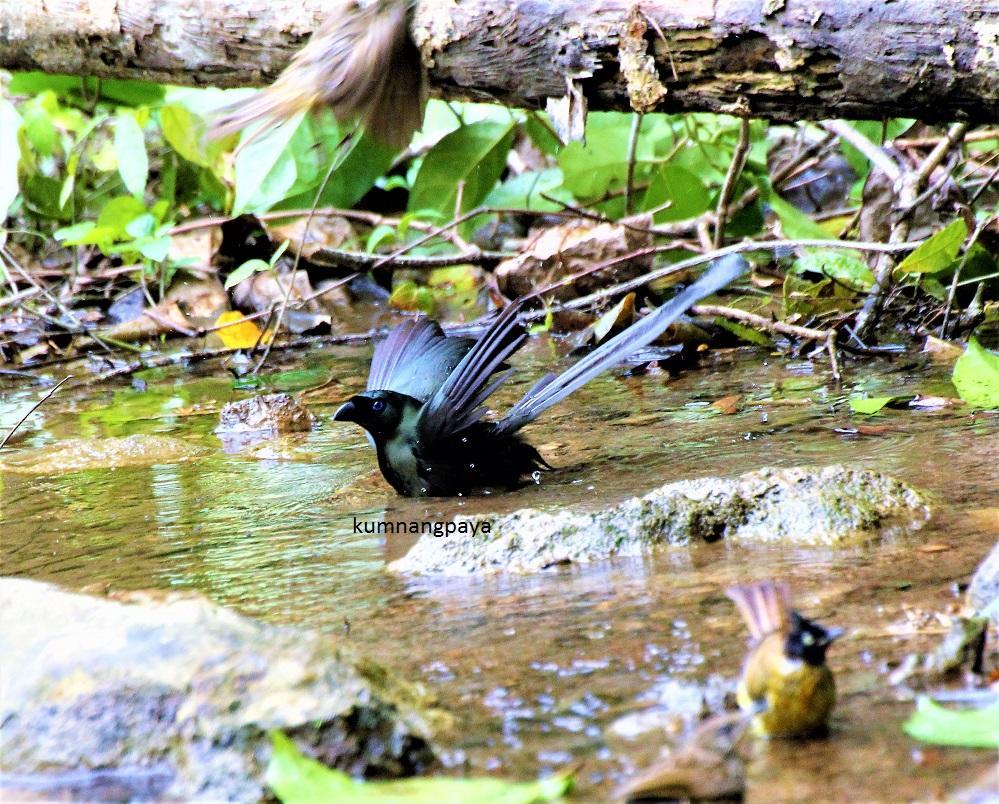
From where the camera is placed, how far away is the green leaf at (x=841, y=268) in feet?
13.4

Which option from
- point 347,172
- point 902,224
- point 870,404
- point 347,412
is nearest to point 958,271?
point 902,224

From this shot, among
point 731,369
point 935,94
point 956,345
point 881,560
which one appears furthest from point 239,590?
point 956,345

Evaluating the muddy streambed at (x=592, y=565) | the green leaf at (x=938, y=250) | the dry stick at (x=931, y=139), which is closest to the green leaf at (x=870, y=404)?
the muddy streambed at (x=592, y=565)

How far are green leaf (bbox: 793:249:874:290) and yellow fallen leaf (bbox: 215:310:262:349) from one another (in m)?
2.35

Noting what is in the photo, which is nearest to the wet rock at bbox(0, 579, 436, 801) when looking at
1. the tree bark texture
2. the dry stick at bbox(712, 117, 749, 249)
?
the tree bark texture

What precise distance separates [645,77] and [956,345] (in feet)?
4.95

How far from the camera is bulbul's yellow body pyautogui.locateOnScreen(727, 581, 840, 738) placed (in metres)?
1.48

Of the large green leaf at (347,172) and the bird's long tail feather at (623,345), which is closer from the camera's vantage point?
the bird's long tail feather at (623,345)

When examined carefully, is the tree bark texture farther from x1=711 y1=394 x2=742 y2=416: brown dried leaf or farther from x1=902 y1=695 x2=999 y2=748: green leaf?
x1=902 y1=695 x2=999 y2=748: green leaf

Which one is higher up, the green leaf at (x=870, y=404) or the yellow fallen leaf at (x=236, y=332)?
the green leaf at (x=870, y=404)

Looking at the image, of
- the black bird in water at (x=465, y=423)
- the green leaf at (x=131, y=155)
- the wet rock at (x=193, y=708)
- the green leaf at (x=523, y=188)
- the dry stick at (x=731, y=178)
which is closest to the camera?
the wet rock at (x=193, y=708)

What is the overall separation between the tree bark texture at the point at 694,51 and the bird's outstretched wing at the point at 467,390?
68cm

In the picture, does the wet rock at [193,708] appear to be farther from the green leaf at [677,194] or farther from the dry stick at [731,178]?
the green leaf at [677,194]

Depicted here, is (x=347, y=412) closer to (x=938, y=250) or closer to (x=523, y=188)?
(x=938, y=250)
